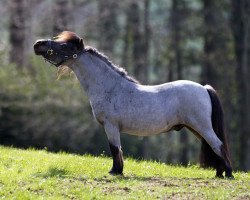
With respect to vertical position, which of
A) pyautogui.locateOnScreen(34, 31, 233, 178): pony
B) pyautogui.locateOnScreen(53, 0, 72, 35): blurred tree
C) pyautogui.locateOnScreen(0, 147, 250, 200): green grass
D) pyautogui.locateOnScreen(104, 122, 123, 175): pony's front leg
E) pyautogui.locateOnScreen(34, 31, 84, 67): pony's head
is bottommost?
pyautogui.locateOnScreen(0, 147, 250, 200): green grass

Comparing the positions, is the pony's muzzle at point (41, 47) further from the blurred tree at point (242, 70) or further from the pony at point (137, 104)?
the blurred tree at point (242, 70)

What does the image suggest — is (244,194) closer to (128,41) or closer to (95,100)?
(95,100)

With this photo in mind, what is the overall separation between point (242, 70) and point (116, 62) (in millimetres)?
6714

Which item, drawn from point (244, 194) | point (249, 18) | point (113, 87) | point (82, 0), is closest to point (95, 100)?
point (113, 87)

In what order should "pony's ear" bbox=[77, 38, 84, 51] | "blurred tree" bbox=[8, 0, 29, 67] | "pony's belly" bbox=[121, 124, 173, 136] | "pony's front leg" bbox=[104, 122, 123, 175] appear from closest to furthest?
1. "pony's front leg" bbox=[104, 122, 123, 175]
2. "pony's belly" bbox=[121, 124, 173, 136]
3. "pony's ear" bbox=[77, 38, 84, 51]
4. "blurred tree" bbox=[8, 0, 29, 67]

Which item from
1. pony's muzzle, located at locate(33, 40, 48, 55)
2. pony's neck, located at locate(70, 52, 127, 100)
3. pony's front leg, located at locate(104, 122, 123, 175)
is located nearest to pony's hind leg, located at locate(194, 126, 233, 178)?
pony's front leg, located at locate(104, 122, 123, 175)

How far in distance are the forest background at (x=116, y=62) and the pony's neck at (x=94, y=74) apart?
898 centimetres

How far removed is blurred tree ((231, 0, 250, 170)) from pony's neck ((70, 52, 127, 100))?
806 inches

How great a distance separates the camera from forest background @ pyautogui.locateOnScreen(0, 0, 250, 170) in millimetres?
24922

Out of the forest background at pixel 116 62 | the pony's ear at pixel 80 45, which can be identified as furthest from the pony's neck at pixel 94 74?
the forest background at pixel 116 62

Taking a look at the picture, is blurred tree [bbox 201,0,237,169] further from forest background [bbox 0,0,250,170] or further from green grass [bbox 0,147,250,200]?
green grass [bbox 0,147,250,200]

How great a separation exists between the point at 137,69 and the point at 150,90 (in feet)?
79.7

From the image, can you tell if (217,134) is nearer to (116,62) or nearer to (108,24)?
(116,62)

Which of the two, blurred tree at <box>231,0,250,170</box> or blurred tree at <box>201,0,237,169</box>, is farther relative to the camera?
blurred tree at <box>201,0,237,169</box>
